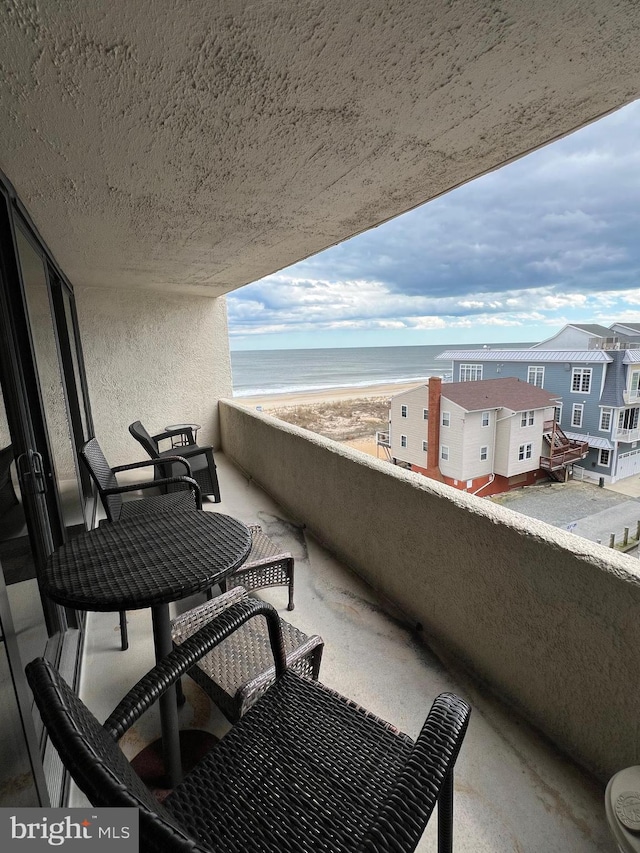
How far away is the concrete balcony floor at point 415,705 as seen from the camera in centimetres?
115

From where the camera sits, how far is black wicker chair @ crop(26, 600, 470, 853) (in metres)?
0.51

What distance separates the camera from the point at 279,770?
84 cm

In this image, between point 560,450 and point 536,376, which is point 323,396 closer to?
point 536,376

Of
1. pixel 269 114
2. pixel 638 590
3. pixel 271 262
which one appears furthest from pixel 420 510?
pixel 271 262

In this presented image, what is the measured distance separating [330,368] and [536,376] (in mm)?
22463

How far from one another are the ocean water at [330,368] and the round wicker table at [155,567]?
16293 millimetres

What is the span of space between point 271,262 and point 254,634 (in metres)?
3.07

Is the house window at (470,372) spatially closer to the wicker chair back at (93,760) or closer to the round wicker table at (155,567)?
the round wicker table at (155,567)

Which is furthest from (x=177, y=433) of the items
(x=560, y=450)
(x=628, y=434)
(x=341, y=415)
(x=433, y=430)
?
(x=341, y=415)

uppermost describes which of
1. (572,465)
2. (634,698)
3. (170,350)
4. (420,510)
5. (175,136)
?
(175,136)

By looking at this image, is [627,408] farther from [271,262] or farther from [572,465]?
[271,262]

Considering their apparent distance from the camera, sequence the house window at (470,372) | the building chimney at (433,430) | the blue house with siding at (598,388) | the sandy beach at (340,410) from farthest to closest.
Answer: the sandy beach at (340,410) < the house window at (470,372) < the building chimney at (433,430) < the blue house with siding at (598,388)

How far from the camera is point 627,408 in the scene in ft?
13.3

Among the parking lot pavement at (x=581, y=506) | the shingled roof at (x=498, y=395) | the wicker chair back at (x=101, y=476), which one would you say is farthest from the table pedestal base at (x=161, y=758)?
the shingled roof at (x=498, y=395)
